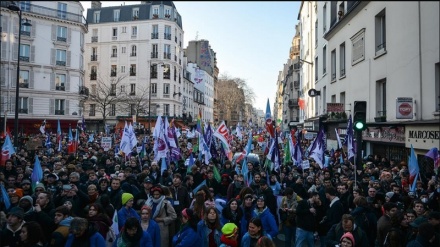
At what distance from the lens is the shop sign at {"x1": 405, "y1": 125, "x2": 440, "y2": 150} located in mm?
11797

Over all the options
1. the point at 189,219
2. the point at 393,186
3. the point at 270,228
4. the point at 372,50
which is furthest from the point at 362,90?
the point at 189,219

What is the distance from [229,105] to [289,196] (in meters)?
89.0

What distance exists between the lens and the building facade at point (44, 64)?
121ft

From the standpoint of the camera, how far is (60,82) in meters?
40.9

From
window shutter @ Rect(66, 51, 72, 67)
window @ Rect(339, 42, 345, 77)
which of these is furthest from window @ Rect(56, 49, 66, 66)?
window @ Rect(339, 42, 345, 77)

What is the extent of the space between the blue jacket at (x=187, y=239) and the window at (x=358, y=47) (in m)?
15.3

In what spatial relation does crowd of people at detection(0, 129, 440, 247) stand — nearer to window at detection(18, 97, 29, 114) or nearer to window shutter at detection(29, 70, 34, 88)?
window at detection(18, 97, 29, 114)

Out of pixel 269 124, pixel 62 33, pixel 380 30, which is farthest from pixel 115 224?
pixel 62 33

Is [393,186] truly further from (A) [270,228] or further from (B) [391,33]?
(B) [391,33]

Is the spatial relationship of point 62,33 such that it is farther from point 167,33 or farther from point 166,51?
point 167,33

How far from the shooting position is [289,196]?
309 inches

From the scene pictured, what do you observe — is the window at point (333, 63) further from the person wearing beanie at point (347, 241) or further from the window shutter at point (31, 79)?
the window shutter at point (31, 79)

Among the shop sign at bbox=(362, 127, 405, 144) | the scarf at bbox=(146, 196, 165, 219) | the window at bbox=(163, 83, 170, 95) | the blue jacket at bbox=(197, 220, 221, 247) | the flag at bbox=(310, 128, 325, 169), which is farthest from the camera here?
the window at bbox=(163, 83, 170, 95)

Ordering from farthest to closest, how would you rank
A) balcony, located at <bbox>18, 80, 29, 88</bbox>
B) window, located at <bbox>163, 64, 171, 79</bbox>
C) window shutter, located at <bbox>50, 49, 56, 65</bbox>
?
window, located at <bbox>163, 64, 171, 79</bbox>, window shutter, located at <bbox>50, 49, 56, 65</bbox>, balcony, located at <bbox>18, 80, 29, 88</bbox>
